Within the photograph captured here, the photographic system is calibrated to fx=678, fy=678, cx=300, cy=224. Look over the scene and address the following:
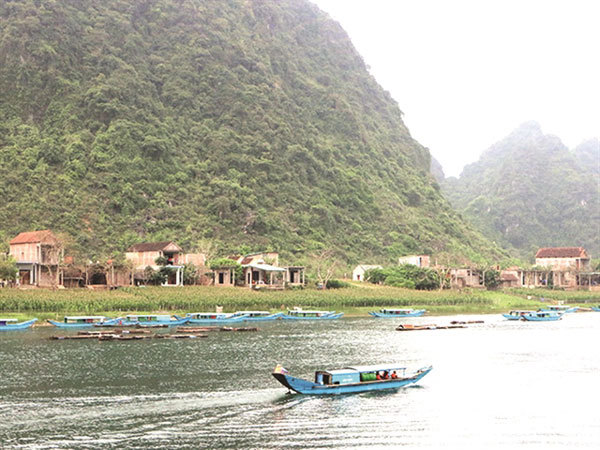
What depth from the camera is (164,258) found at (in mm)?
83812

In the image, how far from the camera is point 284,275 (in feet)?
303

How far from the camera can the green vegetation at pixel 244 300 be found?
216ft

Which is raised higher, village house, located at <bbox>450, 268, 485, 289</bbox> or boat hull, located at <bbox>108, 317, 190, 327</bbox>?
village house, located at <bbox>450, 268, 485, 289</bbox>

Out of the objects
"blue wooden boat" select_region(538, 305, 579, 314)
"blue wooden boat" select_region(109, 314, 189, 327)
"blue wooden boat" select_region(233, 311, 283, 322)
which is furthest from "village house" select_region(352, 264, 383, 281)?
"blue wooden boat" select_region(109, 314, 189, 327)

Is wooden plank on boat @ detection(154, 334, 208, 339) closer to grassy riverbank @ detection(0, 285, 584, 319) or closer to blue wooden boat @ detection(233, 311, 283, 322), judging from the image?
grassy riverbank @ detection(0, 285, 584, 319)

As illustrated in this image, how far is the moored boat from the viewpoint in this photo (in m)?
67.5

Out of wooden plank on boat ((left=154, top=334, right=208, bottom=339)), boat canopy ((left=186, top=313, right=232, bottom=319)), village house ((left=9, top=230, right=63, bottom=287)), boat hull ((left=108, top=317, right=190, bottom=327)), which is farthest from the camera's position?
village house ((left=9, top=230, right=63, bottom=287))

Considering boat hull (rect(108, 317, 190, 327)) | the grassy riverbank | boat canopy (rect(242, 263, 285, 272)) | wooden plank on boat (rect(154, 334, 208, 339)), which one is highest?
boat canopy (rect(242, 263, 285, 272))

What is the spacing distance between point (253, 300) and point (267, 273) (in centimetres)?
1370

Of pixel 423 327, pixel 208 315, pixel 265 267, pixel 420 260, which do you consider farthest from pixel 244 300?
pixel 420 260

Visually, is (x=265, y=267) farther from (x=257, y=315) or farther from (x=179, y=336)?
(x=179, y=336)

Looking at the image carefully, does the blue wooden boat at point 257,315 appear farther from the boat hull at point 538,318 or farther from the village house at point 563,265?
the village house at point 563,265

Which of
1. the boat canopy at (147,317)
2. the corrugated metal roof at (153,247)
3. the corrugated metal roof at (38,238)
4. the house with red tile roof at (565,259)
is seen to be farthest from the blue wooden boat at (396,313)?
the house with red tile roof at (565,259)

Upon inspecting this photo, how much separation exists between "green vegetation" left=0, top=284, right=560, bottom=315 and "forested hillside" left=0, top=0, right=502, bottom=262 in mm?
25722
